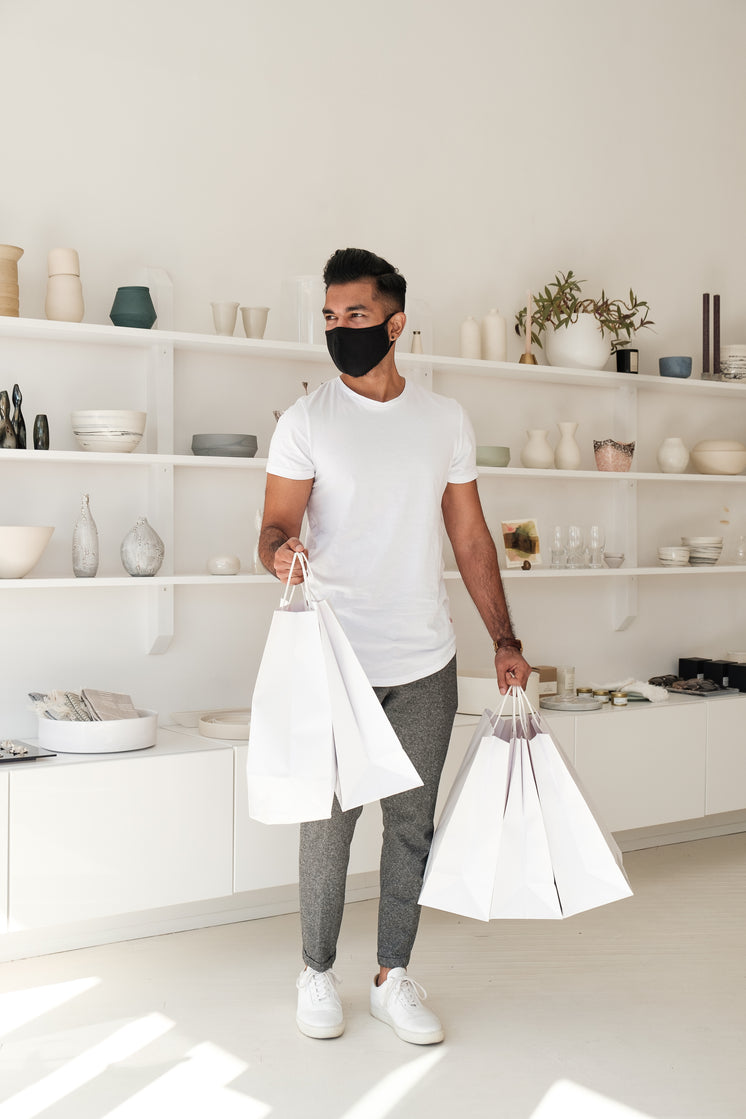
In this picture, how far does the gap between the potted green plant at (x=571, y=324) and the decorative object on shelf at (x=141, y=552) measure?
156 cm

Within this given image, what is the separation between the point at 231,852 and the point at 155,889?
0.71ft

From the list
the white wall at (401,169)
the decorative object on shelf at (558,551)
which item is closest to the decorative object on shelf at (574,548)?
the decorative object on shelf at (558,551)

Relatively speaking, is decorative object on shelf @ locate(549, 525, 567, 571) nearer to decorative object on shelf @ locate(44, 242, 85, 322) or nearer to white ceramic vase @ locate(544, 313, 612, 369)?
white ceramic vase @ locate(544, 313, 612, 369)

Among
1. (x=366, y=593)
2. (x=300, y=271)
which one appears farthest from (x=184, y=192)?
(x=366, y=593)

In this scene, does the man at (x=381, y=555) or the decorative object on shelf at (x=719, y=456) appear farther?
the decorative object on shelf at (x=719, y=456)

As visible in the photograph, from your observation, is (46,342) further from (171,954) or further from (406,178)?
(171,954)

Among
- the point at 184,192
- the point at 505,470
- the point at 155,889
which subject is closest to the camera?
the point at 155,889

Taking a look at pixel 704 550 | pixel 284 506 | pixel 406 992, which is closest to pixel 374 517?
pixel 284 506

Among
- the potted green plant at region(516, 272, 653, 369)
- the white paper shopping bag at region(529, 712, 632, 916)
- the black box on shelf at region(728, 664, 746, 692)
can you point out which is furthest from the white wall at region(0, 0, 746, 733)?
the white paper shopping bag at region(529, 712, 632, 916)

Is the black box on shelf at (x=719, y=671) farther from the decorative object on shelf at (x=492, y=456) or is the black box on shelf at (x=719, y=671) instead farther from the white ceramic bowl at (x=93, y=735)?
the white ceramic bowl at (x=93, y=735)

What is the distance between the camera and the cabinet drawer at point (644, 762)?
11.6ft

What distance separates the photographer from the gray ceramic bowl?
3.12 metres

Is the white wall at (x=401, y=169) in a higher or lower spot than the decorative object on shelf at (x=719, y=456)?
higher

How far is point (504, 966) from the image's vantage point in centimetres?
283
